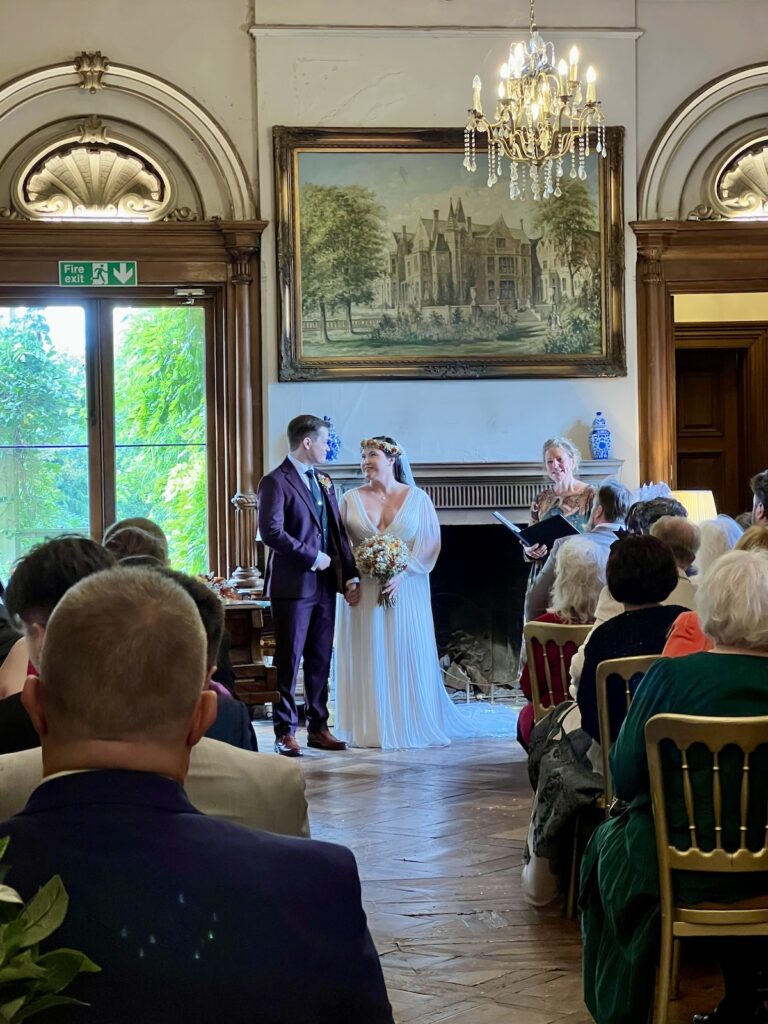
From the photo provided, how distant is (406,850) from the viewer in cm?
553

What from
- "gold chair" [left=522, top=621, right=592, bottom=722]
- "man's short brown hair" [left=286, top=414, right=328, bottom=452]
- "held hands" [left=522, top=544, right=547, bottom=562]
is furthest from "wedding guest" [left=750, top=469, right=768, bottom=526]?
"man's short brown hair" [left=286, top=414, right=328, bottom=452]

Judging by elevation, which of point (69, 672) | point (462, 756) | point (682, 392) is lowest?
point (462, 756)

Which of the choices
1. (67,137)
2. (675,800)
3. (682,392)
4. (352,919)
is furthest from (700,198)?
(352,919)

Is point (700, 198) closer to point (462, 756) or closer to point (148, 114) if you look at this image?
point (148, 114)

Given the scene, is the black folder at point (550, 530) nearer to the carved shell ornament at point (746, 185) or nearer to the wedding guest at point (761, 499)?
the wedding guest at point (761, 499)

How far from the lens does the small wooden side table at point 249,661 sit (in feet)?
24.8

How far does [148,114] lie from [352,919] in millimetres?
9079

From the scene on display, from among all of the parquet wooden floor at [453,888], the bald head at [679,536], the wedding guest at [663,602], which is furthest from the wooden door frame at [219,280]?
the bald head at [679,536]

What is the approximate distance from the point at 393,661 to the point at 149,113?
446 centimetres

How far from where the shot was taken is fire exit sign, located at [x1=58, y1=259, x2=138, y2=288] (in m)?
9.77

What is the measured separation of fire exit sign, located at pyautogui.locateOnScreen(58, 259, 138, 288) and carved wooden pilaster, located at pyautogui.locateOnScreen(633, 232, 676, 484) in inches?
147

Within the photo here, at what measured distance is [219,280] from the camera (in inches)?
391

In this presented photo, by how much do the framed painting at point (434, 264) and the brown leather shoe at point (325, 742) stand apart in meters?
2.89

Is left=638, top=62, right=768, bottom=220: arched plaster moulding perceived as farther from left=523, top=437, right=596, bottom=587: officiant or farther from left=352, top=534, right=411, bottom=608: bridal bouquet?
left=352, top=534, right=411, bottom=608: bridal bouquet
